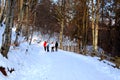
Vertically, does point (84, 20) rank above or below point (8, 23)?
below

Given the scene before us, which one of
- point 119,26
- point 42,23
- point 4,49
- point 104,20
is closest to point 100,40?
point 104,20

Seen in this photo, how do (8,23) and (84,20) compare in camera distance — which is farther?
(84,20)

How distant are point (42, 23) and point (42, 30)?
115 inches

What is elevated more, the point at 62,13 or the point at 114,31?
the point at 62,13

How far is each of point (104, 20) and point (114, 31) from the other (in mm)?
4701

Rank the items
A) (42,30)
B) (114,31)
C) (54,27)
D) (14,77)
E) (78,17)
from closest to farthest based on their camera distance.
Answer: (14,77), (78,17), (114,31), (54,27), (42,30)

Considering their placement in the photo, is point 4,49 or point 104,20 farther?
point 104,20

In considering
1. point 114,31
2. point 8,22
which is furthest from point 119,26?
point 8,22

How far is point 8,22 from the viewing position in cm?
1630

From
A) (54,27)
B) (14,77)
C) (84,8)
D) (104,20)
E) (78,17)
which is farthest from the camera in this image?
(54,27)

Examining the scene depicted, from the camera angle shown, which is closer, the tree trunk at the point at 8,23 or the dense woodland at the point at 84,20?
the tree trunk at the point at 8,23

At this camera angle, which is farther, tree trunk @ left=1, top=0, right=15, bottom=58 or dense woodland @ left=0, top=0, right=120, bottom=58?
dense woodland @ left=0, top=0, right=120, bottom=58

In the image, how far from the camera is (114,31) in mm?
53719

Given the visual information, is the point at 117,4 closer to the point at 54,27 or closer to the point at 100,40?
the point at 100,40
